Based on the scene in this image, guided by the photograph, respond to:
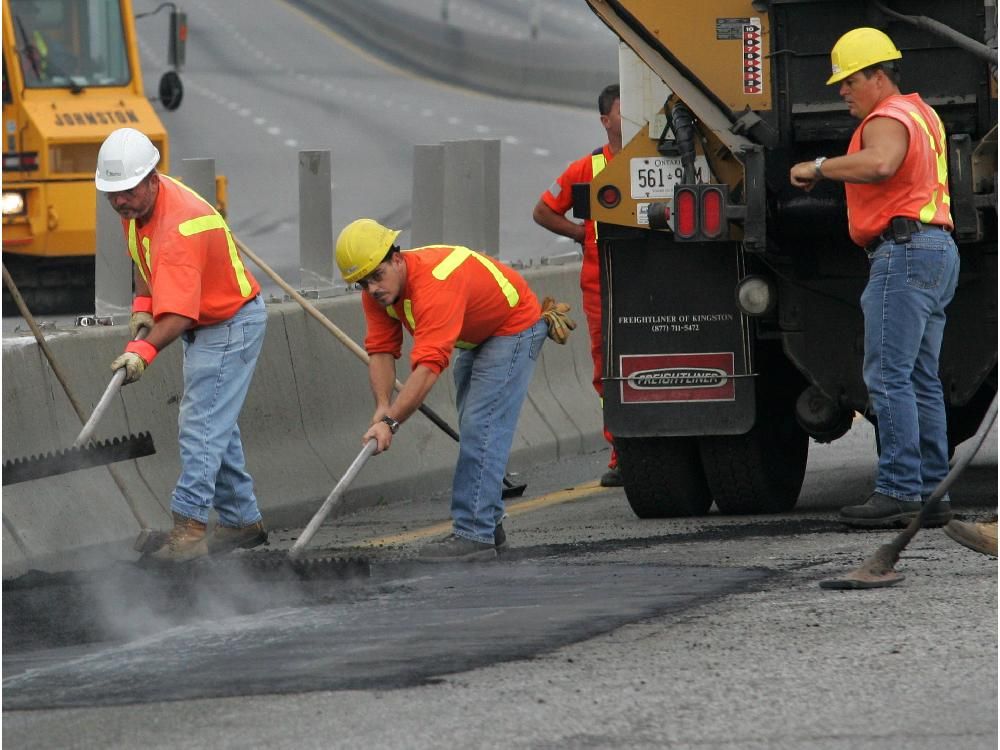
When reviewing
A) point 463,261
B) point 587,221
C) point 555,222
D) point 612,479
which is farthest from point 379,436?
point 555,222

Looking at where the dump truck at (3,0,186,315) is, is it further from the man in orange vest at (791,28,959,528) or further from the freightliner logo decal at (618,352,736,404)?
the man in orange vest at (791,28,959,528)

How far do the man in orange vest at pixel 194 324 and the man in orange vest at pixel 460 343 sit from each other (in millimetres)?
555

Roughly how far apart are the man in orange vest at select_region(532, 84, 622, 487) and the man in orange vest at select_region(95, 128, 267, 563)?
2.28m

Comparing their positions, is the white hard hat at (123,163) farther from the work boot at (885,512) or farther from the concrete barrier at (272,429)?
the work boot at (885,512)

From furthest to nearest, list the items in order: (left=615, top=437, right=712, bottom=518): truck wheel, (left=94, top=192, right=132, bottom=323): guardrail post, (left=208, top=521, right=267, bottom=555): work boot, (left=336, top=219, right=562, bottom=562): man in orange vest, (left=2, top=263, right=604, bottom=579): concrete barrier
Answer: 1. (left=94, top=192, right=132, bottom=323): guardrail post
2. (left=615, top=437, right=712, bottom=518): truck wheel
3. (left=208, top=521, right=267, bottom=555): work boot
4. (left=2, top=263, right=604, bottom=579): concrete barrier
5. (left=336, top=219, right=562, bottom=562): man in orange vest

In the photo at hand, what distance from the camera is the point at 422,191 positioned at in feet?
38.7

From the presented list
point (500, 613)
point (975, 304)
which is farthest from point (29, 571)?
point (975, 304)

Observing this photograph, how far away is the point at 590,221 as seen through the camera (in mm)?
10758

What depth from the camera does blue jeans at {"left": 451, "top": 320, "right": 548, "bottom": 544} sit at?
854cm

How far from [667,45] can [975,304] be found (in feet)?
5.21

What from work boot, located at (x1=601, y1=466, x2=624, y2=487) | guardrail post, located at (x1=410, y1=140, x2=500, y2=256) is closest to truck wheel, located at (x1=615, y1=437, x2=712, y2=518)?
work boot, located at (x1=601, y1=466, x2=624, y2=487)

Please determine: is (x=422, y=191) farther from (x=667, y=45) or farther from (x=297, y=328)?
(x=667, y=45)

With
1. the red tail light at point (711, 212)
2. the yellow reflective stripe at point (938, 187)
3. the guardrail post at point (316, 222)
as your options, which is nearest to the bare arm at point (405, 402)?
the red tail light at point (711, 212)

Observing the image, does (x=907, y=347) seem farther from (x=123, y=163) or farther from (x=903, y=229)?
(x=123, y=163)
